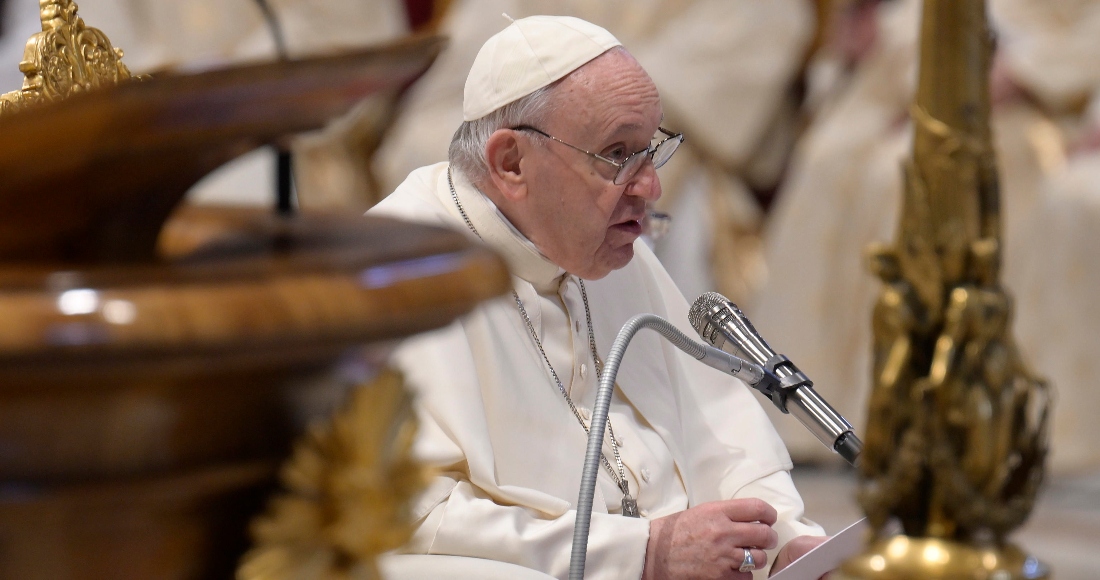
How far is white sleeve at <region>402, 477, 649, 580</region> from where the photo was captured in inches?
99.1

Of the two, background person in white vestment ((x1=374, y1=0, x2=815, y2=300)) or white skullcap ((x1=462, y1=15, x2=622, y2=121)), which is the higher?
background person in white vestment ((x1=374, y1=0, x2=815, y2=300))

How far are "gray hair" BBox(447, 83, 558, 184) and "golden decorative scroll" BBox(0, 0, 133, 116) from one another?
0.75 m

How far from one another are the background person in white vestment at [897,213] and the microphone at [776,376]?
4272 millimetres

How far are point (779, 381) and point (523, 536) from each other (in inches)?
22.0

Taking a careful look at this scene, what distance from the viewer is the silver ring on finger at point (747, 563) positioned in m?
2.61

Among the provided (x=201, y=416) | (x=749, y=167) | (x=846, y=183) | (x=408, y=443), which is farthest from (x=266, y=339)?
(x=749, y=167)

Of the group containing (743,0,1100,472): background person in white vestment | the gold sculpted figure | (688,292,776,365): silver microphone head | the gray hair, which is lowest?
the gold sculpted figure

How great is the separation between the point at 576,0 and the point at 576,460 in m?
5.15

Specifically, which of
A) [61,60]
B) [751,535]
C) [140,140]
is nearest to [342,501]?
[140,140]

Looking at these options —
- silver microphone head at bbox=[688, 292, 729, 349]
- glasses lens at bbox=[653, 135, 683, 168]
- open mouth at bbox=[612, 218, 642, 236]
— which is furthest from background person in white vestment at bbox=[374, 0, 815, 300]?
silver microphone head at bbox=[688, 292, 729, 349]

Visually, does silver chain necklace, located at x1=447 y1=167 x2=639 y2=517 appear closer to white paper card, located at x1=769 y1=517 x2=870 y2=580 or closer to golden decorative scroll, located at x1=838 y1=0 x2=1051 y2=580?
white paper card, located at x1=769 y1=517 x2=870 y2=580

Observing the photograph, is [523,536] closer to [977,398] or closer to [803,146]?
[977,398]

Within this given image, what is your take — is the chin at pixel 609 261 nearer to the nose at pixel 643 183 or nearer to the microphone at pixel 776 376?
the nose at pixel 643 183

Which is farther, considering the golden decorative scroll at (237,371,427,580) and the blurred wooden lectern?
the golden decorative scroll at (237,371,427,580)
